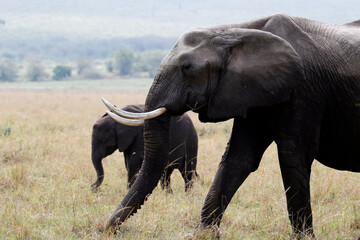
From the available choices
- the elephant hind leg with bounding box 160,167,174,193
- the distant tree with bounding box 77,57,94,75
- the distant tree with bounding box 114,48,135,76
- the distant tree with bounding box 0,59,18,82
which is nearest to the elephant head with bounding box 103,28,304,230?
the elephant hind leg with bounding box 160,167,174,193

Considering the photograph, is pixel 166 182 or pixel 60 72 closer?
pixel 166 182

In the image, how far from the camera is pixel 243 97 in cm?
443

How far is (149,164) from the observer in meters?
4.61

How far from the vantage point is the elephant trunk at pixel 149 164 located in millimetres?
4500

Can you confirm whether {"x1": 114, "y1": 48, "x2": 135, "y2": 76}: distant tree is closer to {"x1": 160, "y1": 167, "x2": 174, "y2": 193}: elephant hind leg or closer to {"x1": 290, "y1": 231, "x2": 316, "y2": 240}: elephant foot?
{"x1": 160, "y1": 167, "x2": 174, "y2": 193}: elephant hind leg

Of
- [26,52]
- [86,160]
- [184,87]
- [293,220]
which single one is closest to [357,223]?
[293,220]

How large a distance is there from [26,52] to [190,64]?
191550mm

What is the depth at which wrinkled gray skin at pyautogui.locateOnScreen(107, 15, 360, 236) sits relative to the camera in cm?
442

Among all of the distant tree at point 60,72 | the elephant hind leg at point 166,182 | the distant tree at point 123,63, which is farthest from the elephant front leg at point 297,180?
the distant tree at point 123,63

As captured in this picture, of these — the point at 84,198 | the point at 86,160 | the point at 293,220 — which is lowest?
the point at 86,160

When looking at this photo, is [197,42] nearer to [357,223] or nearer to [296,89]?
[296,89]

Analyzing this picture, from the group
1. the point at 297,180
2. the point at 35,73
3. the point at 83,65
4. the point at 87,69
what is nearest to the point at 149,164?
the point at 297,180

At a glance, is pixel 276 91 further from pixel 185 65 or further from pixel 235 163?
pixel 235 163

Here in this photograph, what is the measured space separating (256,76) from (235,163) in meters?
0.93
